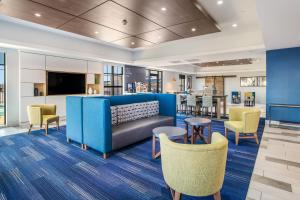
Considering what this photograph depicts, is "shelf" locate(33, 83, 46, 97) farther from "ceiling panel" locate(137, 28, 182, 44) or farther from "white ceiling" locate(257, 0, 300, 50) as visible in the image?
"white ceiling" locate(257, 0, 300, 50)

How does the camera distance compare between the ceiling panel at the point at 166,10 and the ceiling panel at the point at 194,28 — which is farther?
the ceiling panel at the point at 194,28

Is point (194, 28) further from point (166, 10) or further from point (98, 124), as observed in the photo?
point (98, 124)

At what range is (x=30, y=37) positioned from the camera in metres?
5.19

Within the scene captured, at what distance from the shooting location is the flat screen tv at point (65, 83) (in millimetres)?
6694

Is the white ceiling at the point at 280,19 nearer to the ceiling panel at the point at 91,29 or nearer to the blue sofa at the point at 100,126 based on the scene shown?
the blue sofa at the point at 100,126

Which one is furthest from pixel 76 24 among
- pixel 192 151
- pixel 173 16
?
pixel 192 151

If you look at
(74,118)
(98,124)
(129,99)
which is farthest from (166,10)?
(74,118)

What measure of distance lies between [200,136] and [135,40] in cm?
377

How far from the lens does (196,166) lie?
169 cm

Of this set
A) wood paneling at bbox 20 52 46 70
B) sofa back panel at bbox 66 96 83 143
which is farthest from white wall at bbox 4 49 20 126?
sofa back panel at bbox 66 96 83 143

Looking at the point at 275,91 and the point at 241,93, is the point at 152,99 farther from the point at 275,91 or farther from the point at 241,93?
the point at 241,93

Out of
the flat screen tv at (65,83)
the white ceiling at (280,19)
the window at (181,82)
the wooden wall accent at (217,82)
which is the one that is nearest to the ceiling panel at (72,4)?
the white ceiling at (280,19)

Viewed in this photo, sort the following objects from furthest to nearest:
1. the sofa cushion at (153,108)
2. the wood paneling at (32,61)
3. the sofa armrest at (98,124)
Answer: the wood paneling at (32,61)
the sofa cushion at (153,108)
the sofa armrest at (98,124)

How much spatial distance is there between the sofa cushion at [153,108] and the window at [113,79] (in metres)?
4.16
